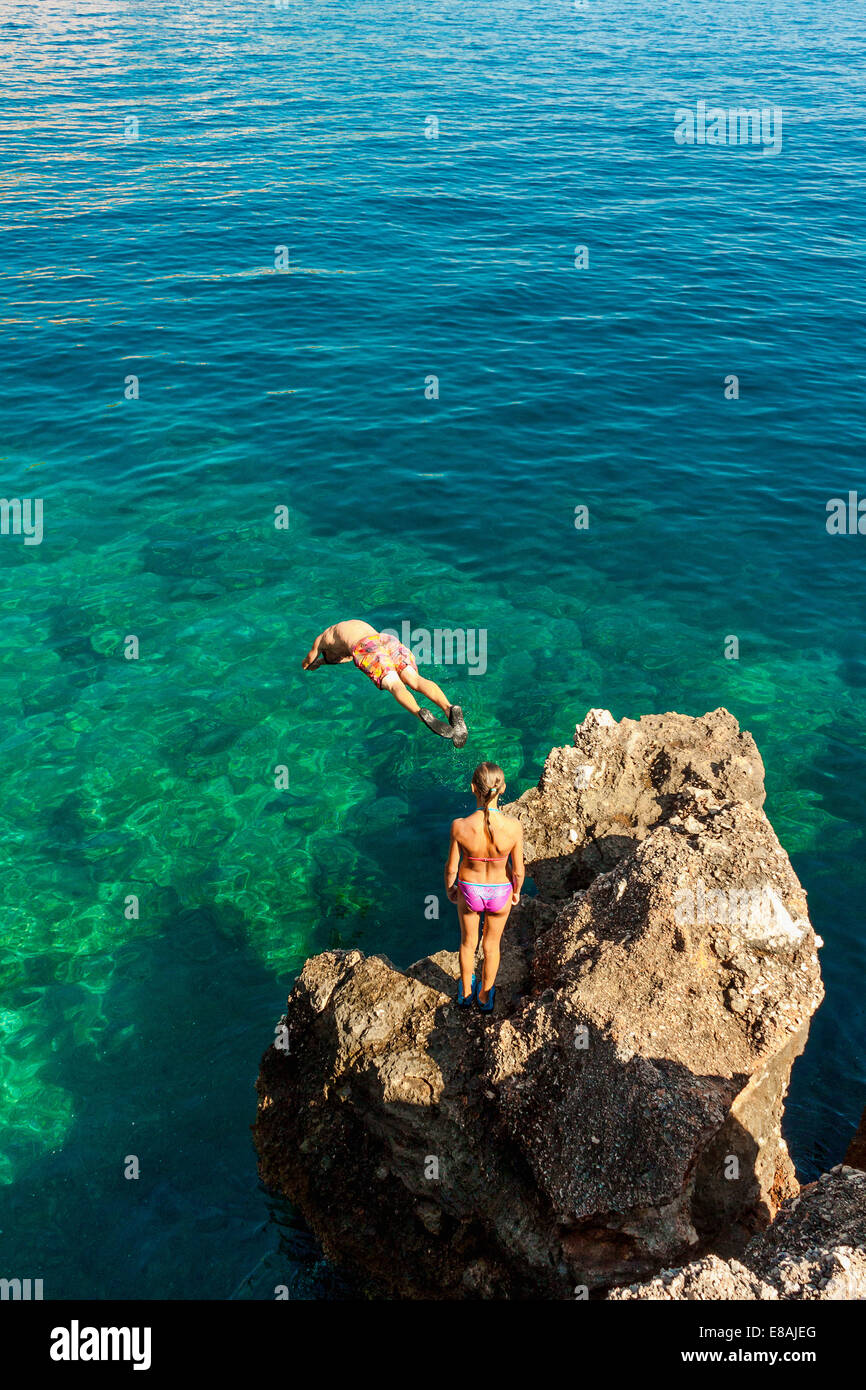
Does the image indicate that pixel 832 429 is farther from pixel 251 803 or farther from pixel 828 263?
pixel 251 803

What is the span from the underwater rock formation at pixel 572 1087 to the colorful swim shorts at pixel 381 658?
322cm

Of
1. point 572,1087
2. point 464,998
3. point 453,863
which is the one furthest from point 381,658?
point 572,1087

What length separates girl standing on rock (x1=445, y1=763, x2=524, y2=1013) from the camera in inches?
319

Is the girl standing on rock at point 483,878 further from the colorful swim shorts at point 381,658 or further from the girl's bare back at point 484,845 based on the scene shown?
the colorful swim shorts at point 381,658

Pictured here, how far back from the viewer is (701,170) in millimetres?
39156

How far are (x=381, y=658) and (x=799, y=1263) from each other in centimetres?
702

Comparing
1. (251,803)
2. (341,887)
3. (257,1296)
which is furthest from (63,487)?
(257,1296)

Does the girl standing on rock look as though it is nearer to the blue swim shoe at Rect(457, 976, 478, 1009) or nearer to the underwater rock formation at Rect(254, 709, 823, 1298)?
the blue swim shoe at Rect(457, 976, 478, 1009)

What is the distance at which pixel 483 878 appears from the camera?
8.30 meters

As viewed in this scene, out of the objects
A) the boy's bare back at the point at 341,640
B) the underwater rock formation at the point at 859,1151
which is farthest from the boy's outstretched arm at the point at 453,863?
the underwater rock formation at the point at 859,1151

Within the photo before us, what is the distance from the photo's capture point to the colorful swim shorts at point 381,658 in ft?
35.7

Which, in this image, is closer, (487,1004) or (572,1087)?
(572,1087)

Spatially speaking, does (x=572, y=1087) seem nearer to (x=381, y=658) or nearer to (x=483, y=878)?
(x=483, y=878)

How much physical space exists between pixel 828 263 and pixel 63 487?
2477cm
